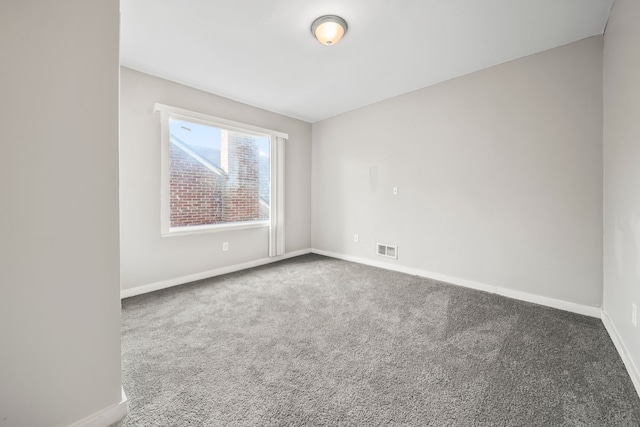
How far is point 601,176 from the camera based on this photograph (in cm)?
227

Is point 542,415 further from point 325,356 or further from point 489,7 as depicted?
point 489,7

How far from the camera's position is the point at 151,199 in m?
2.99

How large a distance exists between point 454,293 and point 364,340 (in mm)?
1485

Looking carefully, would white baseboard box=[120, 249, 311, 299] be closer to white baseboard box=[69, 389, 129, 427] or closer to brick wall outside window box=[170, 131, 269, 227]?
brick wall outside window box=[170, 131, 269, 227]

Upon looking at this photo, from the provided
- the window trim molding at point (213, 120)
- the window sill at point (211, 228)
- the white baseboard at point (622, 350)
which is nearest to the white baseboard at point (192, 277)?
the window sill at point (211, 228)

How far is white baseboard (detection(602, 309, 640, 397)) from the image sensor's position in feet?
4.83

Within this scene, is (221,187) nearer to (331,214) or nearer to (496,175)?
(331,214)

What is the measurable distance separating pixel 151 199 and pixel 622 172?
14.1 ft

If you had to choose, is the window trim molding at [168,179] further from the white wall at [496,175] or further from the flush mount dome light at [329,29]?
the flush mount dome light at [329,29]

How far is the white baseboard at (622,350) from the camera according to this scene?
57.9 inches

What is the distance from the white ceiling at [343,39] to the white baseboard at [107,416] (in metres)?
2.60

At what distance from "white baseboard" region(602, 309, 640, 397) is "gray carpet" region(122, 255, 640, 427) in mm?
40

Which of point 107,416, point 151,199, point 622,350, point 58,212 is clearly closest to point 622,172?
point 622,350

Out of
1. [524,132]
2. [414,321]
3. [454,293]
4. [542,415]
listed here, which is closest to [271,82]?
[524,132]
